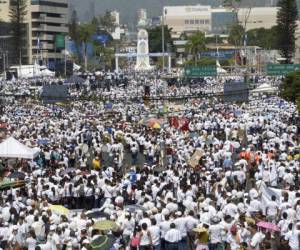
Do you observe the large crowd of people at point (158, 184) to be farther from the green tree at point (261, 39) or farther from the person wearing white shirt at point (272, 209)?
the green tree at point (261, 39)

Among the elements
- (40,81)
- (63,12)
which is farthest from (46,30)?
(40,81)

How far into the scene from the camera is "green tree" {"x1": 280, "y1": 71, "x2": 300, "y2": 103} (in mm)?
48656

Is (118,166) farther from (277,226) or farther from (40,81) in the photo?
(40,81)

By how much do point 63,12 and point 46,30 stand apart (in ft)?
29.5

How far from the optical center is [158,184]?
20.1 meters

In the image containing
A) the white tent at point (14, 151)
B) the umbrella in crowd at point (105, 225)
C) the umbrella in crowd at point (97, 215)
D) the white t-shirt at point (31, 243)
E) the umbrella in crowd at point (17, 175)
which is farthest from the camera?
the white tent at point (14, 151)

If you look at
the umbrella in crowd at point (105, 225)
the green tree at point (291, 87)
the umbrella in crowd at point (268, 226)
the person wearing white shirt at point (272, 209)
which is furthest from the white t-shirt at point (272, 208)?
the green tree at point (291, 87)

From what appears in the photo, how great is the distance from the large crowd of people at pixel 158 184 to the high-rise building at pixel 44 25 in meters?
89.5

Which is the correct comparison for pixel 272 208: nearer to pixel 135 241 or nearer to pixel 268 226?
pixel 268 226

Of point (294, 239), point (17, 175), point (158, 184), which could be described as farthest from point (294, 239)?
point (17, 175)

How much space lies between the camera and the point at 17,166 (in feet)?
85.7

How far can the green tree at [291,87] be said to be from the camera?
48656 millimetres

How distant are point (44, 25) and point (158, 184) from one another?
114 meters

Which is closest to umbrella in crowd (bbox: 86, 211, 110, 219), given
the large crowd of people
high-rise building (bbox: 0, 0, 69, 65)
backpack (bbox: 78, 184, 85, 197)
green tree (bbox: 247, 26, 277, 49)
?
the large crowd of people
